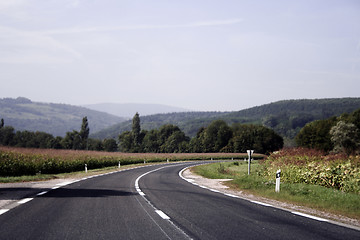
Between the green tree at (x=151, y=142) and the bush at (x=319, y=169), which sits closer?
the bush at (x=319, y=169)

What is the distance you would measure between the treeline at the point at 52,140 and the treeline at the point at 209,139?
11544 mm

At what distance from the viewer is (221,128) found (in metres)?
124

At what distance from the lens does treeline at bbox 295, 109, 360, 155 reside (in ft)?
248

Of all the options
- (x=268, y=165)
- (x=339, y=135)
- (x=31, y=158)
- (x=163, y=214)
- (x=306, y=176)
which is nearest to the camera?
(x=163, y=214)

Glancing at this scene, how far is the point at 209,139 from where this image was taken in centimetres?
12550

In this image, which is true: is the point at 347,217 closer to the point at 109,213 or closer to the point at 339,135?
the point at 109,213

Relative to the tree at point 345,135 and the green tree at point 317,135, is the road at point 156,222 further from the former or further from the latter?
the green tree at point 317,135

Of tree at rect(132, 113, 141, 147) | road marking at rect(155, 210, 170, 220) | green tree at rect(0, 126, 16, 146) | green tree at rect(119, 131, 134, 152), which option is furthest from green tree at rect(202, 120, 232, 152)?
road marking at rect(155, 210, 170, 220)

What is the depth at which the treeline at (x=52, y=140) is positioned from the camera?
124312 millimetres

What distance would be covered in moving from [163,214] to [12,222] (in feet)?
10.9

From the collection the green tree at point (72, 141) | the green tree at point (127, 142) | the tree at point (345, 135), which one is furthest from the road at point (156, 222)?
the green tree at point (127, 142)

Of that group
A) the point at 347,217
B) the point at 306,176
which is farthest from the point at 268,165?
the point at 347,217

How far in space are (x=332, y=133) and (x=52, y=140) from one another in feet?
325

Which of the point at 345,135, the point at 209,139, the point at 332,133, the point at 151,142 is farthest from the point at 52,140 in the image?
the point at 345,135
